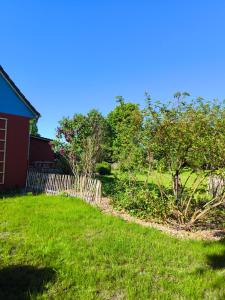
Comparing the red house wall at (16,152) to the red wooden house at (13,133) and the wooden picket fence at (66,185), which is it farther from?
the wooden picket fence at (66,185)

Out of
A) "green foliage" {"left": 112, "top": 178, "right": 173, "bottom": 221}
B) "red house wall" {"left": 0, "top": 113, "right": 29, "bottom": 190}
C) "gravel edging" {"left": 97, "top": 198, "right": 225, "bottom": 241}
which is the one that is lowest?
"gravel edging" {"left": 97, "top": 198, "right": 225, "bottom": 241}

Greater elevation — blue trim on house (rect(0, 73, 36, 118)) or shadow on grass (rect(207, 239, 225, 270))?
blue trim on house (rect(0, 73, 36, 118))

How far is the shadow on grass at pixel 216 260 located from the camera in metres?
5.72

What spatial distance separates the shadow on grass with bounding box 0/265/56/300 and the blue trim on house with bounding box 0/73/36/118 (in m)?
9.65

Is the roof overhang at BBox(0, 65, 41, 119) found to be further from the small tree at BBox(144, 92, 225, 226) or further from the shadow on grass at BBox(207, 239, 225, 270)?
the shadow on grass at BBox(207, 239, 225, 270)

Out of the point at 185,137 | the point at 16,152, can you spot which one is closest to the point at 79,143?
the point at 16,152

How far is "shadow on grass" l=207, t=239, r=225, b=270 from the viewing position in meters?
5.72

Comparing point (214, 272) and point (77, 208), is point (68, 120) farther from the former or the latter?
point (214, 272)

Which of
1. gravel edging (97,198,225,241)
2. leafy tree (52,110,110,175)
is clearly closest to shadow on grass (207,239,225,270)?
gravel edging (97,198,225,241)

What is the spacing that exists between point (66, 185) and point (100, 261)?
7.64 metres

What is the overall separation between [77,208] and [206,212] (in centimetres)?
430

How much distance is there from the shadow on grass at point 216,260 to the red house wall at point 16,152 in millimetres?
10221

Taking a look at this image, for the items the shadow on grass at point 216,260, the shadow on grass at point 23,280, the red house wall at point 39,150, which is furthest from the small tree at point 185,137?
the red house wall at point 39,150

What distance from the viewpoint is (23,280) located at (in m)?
4.67
